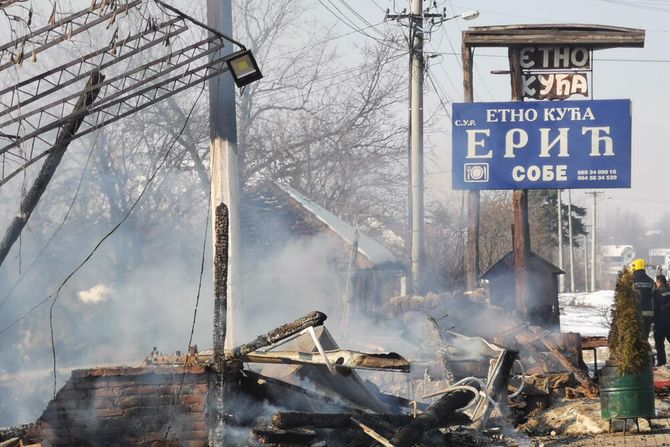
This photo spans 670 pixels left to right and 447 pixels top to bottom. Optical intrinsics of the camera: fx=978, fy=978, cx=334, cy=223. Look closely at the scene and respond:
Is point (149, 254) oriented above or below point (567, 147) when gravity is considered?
below

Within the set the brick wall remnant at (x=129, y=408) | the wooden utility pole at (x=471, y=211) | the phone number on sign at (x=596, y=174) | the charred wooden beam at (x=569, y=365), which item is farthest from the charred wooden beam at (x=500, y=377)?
the wooden utility pole at (x=471, y=211)

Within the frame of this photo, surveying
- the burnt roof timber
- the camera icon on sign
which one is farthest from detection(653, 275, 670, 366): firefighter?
the burnt roof timber

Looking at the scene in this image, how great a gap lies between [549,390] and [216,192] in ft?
19.9

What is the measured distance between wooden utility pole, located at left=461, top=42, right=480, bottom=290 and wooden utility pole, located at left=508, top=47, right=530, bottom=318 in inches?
43.5

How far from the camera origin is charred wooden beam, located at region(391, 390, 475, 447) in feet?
28.8

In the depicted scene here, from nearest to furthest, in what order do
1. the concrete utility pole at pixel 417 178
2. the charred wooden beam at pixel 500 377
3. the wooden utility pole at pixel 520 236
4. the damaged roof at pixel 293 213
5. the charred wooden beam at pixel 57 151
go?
the charred wooden beam at pixel 500 377
the charred wooden beam at pixel 57 151
the wooden utility pole at pixel 520 236
the concrete utility pole at pixel 417 178
the damaged roof at pixel 293 213

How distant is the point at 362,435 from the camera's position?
355 inches

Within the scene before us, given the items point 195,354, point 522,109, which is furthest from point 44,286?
point 195,354

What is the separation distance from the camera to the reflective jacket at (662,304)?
16438mm

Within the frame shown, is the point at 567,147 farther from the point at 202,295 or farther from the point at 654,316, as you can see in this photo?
the point at 202,295

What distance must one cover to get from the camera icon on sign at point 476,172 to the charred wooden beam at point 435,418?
835 centimetres

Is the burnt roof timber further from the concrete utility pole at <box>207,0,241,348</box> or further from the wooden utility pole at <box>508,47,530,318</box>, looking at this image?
the concrete utility pole at <box>207,0,241,348</box>

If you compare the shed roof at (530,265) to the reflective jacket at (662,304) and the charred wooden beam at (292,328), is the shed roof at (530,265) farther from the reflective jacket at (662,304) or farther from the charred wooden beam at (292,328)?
the charred wooden beam at (292,328)

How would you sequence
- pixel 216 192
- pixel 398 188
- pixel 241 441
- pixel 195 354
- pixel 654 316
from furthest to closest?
pixel 398 188 → pixel 654 316 → pixel 216 192 → pixel 195 354 → pixel 241 441
